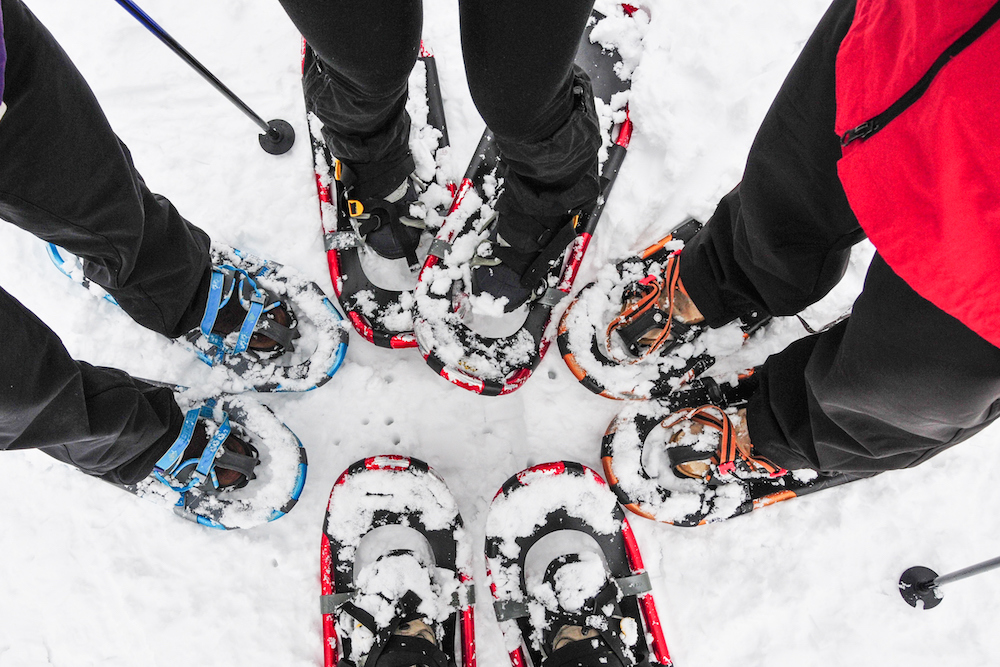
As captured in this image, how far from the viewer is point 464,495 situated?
1.69 m

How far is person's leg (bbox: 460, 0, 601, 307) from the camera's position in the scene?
84 centimetres

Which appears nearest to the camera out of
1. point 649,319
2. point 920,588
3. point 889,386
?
point 889,386

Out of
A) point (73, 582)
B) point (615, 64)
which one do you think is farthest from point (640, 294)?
point (73, 582)

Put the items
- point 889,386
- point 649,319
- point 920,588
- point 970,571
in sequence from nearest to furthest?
point 889,386
point 970,571
point 649,319
point 920,588

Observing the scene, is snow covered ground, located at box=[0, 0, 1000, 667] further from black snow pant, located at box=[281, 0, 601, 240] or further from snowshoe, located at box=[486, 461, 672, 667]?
black snow pant, located at box=[281, 0, 601, 240]

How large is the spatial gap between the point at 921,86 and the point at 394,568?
1444mm

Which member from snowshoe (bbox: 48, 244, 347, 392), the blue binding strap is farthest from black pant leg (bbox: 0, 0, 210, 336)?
snowshoe (bbox: 48, 244, 347, 392)

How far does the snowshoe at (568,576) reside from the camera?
4.81 feet

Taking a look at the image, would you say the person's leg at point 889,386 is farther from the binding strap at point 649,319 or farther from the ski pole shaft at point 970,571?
the ski pole shaft at point 970,571

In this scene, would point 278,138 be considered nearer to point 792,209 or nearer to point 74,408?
point 74,408

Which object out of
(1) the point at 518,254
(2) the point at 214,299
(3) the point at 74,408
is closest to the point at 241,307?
(2) the point at 214,299

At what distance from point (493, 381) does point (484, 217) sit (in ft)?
1.48

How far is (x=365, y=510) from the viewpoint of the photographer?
157 centimetres

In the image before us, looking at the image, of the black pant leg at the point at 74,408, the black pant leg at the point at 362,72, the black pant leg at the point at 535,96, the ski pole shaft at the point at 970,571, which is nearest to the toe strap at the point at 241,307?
the black pant leg at the point at 74,408
